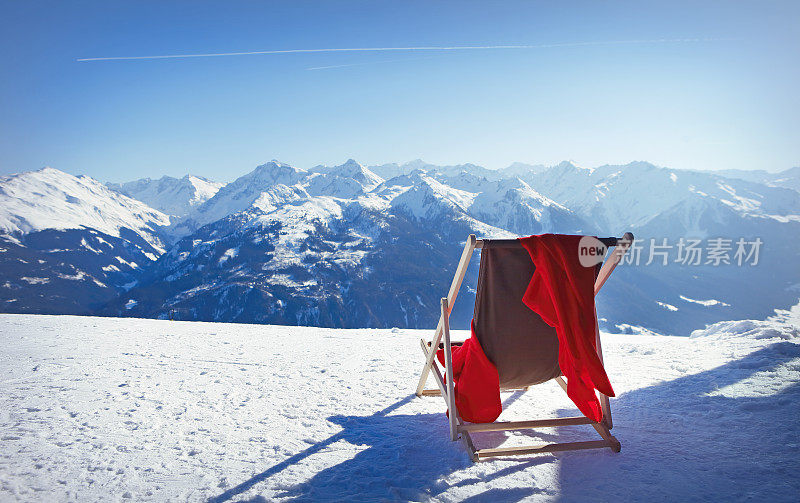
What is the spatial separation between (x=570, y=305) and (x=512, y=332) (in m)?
0.51

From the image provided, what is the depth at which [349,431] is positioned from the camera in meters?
3.87

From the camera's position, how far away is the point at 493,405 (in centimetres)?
344

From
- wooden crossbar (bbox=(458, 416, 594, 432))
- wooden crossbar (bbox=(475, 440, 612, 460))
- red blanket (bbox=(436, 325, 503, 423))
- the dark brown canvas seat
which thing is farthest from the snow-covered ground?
the dark brown canvas seat

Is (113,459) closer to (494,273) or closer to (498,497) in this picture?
(498,497)

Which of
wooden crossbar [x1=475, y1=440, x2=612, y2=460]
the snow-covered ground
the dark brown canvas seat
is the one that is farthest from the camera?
the dark brown canvas seat

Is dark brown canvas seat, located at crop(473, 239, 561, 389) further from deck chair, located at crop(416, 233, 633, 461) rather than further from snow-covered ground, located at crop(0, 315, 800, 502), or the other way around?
snow-covered ground, located at crop(0, 315, 800, 502)

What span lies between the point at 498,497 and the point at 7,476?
353 centimetres

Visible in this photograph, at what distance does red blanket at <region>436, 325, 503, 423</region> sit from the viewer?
3.43 meters

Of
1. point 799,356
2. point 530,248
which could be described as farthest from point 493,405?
point 799,356

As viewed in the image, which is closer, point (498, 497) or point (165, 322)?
point (498, 497)

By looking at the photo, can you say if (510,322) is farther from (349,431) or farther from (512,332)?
(349,431)

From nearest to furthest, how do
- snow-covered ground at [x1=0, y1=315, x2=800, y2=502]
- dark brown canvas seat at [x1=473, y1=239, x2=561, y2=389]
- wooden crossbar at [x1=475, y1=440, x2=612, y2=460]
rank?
snow-covered ground at [x1=0, y1=315, x2=800, y2=502]
wooden crossbar at [x1=475, y1=440, x2=612, y2=460]
dark brown canvas seat at [x1=473, y1=239, x2=561, y2=389]

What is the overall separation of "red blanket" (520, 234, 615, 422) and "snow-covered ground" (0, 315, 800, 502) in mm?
604

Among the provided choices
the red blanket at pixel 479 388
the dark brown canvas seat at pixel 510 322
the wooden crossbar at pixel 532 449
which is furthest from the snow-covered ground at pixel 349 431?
the dark brown canvas seat at pixel 510 322
